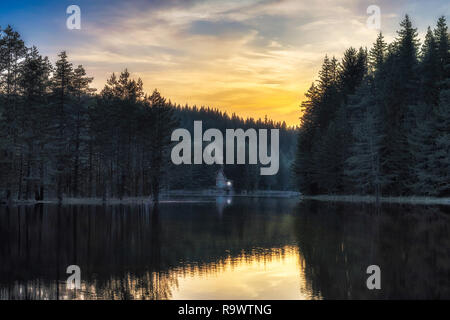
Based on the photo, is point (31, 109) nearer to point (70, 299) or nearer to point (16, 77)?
point (16, 77)

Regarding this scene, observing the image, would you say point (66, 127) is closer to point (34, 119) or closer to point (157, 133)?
point (34, 119)

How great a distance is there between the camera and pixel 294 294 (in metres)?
13.8

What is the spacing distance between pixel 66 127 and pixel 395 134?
4778cm

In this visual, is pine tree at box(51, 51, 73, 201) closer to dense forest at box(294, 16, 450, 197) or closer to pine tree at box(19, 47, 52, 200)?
pine tree at box(19, 47, 52, 200)

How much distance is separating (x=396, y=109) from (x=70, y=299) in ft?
224

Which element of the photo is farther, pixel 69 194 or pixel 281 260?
pixel 69 194

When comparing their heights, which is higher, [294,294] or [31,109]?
[31,109]

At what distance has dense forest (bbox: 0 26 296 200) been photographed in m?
49.5

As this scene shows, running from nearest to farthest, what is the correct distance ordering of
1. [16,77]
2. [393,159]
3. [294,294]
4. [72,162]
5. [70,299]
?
[70,299] < [294,294] < [16,77] < [72,162] < [393,159]

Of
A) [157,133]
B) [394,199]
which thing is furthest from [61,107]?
[394,199]

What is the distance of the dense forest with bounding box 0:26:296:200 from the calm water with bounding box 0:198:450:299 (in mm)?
21258

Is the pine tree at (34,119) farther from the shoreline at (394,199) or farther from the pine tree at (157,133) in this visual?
the shoreline at (394,199)

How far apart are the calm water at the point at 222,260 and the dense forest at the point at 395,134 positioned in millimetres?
32250
